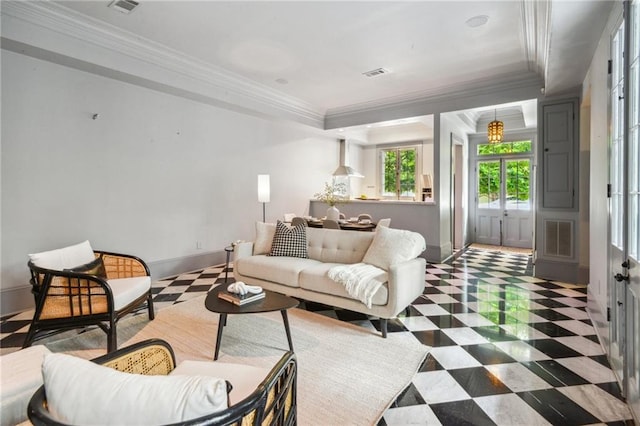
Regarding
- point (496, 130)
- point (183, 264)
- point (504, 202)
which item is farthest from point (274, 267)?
point (504, 202)

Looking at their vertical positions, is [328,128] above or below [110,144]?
above

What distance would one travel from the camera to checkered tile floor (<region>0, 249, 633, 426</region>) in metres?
1.82

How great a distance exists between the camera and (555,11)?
2.36 metres

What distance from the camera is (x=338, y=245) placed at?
3.70 m

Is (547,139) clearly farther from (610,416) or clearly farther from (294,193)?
(294,193)

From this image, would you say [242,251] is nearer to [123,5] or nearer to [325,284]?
[325,284]

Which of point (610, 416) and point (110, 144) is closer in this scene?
point (610, 416)

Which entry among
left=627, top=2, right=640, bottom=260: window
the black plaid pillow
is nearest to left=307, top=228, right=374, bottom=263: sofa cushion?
the black plaid pillow

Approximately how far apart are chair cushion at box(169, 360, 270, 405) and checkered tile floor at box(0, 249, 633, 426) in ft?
2.82

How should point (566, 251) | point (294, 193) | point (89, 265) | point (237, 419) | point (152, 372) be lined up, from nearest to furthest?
point (237, 419), point (152, 372), point (89, 265), point (566, 251), point (294, 193)

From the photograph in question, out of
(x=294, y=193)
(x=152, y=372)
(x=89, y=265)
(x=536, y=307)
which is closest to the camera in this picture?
(x=152, y=372)

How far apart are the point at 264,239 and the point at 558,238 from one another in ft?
13.7

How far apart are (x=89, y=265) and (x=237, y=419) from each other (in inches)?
109

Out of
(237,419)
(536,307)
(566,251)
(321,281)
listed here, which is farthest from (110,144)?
(566,251)
